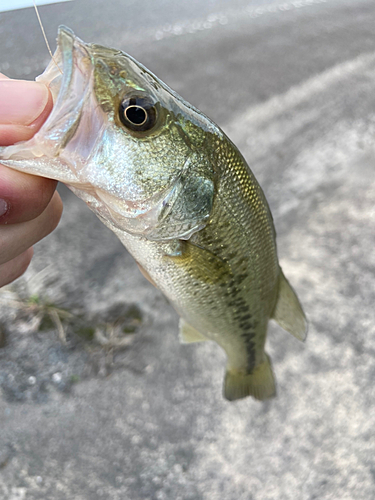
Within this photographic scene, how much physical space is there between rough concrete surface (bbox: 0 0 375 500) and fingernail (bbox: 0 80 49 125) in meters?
1.72

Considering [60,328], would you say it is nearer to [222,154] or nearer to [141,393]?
[141,393]

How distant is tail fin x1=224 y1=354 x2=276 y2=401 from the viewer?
65.2 inches

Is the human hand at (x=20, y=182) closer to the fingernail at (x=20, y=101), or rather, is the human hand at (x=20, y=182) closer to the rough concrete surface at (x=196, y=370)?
the fingernail at (x=20, y=101)

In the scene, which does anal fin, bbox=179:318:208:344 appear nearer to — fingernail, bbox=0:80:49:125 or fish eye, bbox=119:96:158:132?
fish eye, bbox=119:96:158:132

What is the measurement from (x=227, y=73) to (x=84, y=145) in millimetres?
4148

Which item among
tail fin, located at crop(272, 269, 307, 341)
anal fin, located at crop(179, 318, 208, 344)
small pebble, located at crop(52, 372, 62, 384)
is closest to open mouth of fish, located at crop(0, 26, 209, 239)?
tail fin, located at crop(272, 269, 307, 341)

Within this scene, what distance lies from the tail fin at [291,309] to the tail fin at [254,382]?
40 centimetres

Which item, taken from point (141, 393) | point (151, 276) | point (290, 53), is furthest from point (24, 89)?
point (290, 53)

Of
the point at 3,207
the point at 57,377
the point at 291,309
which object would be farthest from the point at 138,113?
the point at 57,377

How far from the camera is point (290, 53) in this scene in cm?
445

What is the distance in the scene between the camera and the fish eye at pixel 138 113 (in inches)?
28.9

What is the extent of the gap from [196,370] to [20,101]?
202 centimetres

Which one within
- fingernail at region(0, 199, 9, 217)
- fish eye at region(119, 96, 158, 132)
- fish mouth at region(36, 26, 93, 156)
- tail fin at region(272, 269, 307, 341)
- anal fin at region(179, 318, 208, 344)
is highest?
fish mouth at region(36, 26, 93, 156)

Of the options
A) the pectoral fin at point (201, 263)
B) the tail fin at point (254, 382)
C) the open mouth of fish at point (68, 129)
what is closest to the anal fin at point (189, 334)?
the tail fin at point (254, 382)
